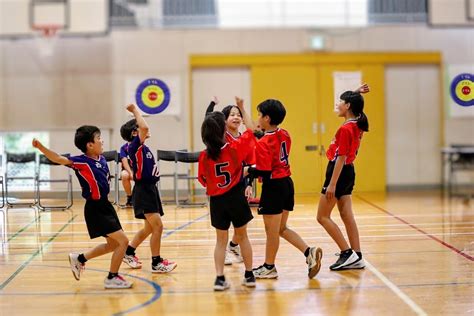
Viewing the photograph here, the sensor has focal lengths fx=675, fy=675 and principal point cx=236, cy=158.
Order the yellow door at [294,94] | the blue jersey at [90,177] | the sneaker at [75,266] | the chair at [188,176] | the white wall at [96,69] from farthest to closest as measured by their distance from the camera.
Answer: the white wall at [96,69] < the chair at [188,176] < the yellow door at [294,94] < the sneaker at [75,266] < the blue jersey at [90,177]

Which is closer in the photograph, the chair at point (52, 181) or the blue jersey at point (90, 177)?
the blue jersey at point (90, 177)

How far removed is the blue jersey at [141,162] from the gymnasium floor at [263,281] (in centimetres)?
93

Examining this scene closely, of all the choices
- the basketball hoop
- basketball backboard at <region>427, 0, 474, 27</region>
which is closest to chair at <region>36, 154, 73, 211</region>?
the basketball hoop

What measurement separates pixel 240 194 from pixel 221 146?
444mm

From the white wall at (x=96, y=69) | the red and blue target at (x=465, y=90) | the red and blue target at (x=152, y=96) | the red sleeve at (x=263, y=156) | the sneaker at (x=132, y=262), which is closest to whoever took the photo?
the red sleeve at (x=263, y=156)

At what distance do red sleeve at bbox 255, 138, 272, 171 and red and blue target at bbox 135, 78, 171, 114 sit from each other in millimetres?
6280

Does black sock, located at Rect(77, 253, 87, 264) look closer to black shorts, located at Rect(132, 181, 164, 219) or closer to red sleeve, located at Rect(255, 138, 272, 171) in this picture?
black shorts, located at Rect(132, 181, 164, 219)

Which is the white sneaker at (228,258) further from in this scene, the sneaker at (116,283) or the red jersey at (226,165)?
the red jersey at (226,165)

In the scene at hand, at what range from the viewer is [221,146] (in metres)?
5.56

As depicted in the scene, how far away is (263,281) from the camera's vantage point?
19.7ft

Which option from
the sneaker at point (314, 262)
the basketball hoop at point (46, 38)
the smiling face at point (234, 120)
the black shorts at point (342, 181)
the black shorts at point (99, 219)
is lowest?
the sneaker at point (314, 262)

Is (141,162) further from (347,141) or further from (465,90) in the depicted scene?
(465,90)

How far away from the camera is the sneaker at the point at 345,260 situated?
6.39m

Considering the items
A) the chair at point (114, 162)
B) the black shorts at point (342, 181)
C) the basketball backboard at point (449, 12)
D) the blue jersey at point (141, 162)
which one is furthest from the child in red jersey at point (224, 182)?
the basketball backboard at point (449, 12)
